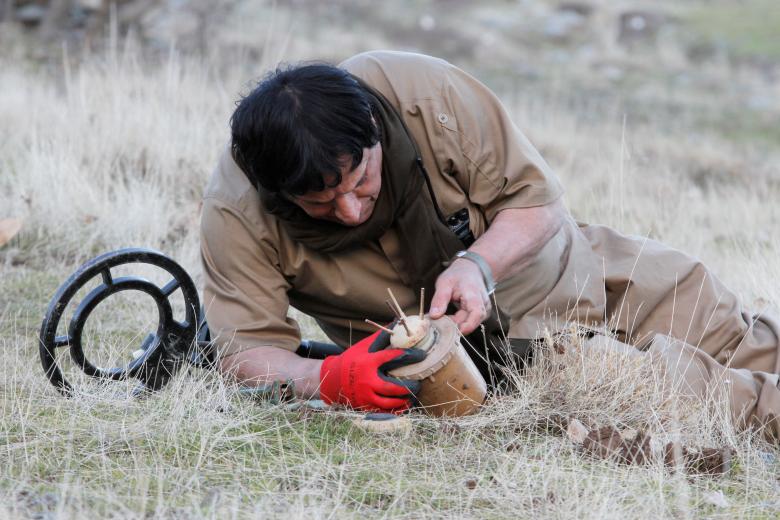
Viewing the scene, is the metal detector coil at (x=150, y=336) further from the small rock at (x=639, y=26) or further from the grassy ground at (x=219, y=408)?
the small rock at (x=639, y=26)

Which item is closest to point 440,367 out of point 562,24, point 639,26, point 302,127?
point 302,127

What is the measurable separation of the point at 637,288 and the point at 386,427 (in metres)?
1.28

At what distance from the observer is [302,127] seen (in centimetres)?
292

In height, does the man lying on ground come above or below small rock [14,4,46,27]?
above

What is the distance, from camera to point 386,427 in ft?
10.4

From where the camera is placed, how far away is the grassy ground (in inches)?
109

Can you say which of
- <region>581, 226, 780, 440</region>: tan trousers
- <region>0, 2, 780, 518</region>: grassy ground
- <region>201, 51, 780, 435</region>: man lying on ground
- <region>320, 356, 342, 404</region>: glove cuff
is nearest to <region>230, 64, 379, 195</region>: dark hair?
<region>201, 51, 780, 435</region>: man lying on ground

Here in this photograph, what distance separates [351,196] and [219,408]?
0.82m

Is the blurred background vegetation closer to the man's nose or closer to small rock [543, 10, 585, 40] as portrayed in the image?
small rock [543, 10, 585, 40]

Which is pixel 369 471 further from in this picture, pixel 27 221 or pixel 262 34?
pixel 262 34

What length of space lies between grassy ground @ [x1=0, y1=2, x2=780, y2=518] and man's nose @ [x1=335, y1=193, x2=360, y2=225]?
642mm

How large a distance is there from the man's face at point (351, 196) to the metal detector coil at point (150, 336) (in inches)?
24.4

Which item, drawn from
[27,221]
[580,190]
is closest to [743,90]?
[580,190]

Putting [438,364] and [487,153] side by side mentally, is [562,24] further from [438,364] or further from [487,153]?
[438,364]
